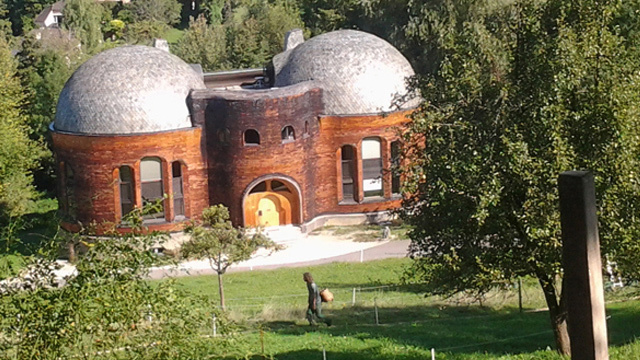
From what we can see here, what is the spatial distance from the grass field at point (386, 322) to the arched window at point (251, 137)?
6222mm

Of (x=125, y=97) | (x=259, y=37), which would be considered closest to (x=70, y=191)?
(x=125, y=97)

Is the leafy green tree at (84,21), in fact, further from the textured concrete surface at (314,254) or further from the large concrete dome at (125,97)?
the textured concrete surface at (314,254)

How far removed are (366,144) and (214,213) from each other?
11.4 m

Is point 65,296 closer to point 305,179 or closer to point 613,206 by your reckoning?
point 613,206

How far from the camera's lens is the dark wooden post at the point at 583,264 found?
32.8 feet

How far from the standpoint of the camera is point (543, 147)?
55.1 ft

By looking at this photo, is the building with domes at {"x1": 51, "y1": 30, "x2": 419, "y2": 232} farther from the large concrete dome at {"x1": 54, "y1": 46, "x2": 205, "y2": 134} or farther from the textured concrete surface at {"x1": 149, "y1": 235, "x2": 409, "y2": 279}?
the textured concrete surface at {"x1": 149, "y1": 235, "x2": 409, "y2": 279}

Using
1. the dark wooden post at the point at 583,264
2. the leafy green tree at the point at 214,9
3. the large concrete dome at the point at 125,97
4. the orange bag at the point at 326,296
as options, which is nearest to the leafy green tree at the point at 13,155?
the large concrete dome at the point at 125,97

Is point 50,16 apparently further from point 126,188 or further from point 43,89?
point 126,188

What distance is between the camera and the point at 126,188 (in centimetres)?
3856

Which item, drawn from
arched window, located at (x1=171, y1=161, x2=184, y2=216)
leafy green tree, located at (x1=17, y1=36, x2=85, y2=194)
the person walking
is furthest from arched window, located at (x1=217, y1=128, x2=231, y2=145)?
leafy green tree, located at (x1=17, y1=36, x2=85, y2=194)

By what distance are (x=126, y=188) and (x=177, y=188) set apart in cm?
191

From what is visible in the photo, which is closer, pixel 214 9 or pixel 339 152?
pixel 339 152

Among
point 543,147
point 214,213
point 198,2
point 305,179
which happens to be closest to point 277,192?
point 305,179
